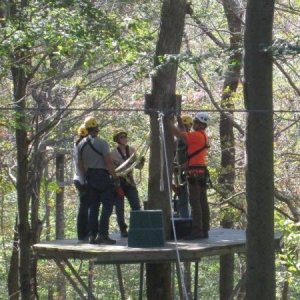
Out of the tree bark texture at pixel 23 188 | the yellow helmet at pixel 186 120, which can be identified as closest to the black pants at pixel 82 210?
the yellow helmet at pixel 186 120

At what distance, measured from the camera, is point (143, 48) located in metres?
14.2

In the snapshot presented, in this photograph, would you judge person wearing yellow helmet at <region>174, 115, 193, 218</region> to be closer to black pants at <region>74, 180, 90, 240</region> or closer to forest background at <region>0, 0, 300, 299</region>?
forest background at <region>0, 0, 300, 299</region>

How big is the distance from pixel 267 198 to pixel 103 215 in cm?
339

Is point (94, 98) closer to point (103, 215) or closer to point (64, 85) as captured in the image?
point (64, 85)

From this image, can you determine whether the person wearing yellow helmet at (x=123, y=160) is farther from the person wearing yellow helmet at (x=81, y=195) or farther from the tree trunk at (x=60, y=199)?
the tree trunk at (x=60, y=199)

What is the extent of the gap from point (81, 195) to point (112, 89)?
7553mm

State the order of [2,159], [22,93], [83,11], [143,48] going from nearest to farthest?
[83,11]
[143,48]
[22,93]
[2,159]

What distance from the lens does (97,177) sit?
1166 cm

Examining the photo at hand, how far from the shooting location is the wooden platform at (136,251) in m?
10.9

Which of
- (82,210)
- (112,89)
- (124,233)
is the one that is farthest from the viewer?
(112,89)

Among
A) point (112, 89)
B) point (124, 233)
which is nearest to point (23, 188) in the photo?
point (112, 89)

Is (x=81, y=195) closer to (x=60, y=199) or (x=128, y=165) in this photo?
(x=128, y=165)

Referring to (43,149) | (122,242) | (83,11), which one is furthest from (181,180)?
(43,149)

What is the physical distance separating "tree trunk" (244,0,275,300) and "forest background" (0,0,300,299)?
1794 millimetres
